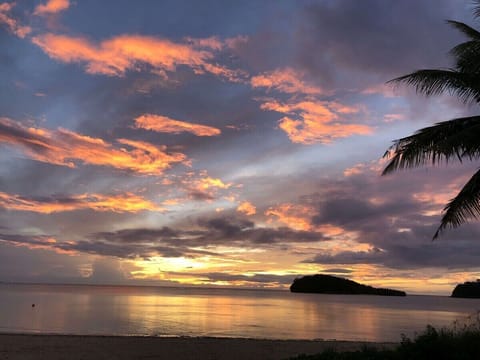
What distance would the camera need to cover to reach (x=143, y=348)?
20.9m

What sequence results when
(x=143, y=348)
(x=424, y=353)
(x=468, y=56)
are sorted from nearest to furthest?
(x=424, y=353) → (x=468, y=56) → (x=143, y=348)

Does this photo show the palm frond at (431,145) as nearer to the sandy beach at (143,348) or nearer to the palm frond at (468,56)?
Answer: the palm frond at (468,56)

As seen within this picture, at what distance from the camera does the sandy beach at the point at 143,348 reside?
60.4ft

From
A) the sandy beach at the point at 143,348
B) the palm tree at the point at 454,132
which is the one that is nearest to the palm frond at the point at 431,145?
the palm tree at the point at 454,132

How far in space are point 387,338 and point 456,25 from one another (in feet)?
87.6

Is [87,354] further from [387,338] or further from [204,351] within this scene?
[387,338]

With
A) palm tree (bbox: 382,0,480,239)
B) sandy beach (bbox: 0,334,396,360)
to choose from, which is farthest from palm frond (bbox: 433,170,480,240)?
sandy beach (bbox: 0,334,396,360)

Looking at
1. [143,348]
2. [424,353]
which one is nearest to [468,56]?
[424,353]

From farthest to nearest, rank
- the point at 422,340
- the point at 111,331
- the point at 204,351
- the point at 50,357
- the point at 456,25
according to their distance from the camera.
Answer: the point at 111,331
the point at 204,351
the point at 50,357
the point at 456,25
the point at 422,340

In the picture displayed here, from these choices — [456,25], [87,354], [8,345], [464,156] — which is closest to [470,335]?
[464,156]

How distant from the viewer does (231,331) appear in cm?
3553

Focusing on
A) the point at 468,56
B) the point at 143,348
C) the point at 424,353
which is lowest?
the point at 143,348

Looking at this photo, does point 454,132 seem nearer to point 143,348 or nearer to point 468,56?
point 468,56

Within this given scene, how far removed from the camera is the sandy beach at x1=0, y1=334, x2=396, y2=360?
18.4m
